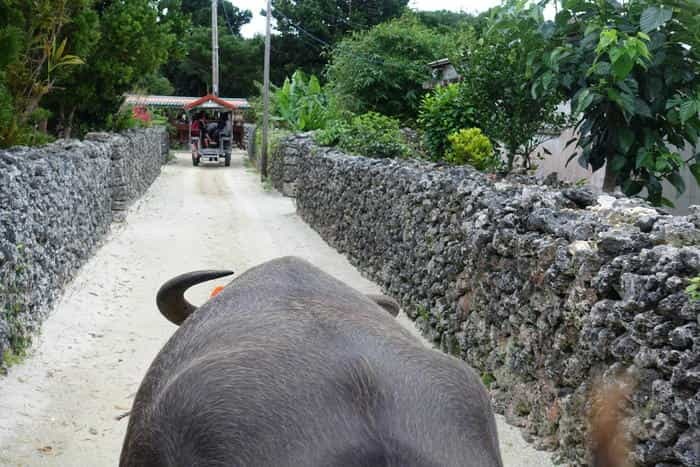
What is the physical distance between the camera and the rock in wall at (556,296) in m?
3.46

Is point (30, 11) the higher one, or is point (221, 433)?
point (30, 11)

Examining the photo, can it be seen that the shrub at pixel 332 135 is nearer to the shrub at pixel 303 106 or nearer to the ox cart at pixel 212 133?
the shrub at pixel 303 106

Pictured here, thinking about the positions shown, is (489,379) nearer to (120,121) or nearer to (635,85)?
(635,85)

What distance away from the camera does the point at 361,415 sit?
1593 mm

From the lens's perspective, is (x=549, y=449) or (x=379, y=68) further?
(x=379, y=68)

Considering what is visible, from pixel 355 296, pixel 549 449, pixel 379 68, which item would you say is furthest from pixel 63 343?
pixel 379 68

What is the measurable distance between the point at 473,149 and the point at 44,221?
17.3ft

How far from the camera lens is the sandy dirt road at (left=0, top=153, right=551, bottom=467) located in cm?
496

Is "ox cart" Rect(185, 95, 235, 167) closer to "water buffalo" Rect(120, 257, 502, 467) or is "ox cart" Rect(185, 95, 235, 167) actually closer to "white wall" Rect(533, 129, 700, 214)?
"white wall" Rect(533, 129, 700, 214)

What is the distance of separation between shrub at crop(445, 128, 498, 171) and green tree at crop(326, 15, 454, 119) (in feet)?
29.1

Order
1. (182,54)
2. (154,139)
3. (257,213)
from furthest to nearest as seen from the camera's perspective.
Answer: (154,139)
(182,54)
(257,213)

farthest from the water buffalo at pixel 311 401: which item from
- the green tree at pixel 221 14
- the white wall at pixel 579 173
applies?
the green tree at pixel 221 14

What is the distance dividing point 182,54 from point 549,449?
1498cm

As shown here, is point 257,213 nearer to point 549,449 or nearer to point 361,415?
point 549,449
